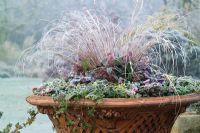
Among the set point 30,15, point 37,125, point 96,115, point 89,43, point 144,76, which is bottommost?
point 37,125

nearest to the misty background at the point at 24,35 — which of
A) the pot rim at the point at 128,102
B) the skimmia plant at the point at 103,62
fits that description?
the skimmia plant at the point at 103,62

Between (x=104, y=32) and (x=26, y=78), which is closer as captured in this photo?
(x=104, y=32)

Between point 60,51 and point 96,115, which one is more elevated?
point 60,51

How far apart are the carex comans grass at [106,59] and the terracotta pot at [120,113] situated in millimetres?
56

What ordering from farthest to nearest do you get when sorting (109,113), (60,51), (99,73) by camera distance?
(60,51) → (99,73) → (109,113)

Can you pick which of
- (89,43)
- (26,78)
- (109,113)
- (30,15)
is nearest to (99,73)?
(89,43)

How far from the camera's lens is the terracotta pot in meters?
1.36

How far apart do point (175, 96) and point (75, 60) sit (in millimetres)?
449

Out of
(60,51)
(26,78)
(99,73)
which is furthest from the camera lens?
(26,78)

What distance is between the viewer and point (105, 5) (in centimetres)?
227

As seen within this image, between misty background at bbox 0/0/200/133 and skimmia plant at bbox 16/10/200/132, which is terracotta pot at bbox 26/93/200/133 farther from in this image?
misty background at bbox 0/0/200/133

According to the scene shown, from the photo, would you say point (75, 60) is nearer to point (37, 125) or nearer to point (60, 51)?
point (60, 51)

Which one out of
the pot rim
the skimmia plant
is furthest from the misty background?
the pot rim

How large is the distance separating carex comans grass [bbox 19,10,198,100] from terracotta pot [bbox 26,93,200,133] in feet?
0.18
